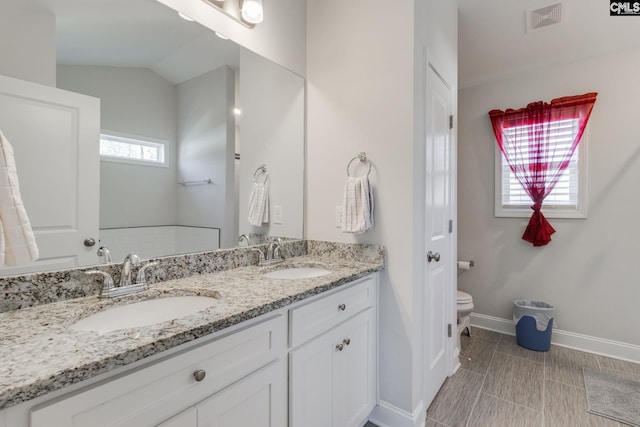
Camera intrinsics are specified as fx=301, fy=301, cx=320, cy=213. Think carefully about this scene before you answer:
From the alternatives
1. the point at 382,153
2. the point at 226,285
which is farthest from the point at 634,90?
the point at 226,285

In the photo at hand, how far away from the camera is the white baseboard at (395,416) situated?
157 centimetres

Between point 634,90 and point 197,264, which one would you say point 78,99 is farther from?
point 634,90

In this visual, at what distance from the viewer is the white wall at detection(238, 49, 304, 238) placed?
1717 mm

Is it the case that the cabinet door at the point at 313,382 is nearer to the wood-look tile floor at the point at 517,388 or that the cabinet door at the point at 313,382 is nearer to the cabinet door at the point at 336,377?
the cabinet door at the point at 336,377

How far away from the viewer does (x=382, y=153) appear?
5.42ft

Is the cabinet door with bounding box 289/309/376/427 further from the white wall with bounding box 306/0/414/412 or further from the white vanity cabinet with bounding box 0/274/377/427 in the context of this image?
the white wall with bounding box 306/0/414/412

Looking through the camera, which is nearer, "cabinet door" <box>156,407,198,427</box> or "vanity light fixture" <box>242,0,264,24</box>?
"cabinet door" <box>156,407,198,427</box>

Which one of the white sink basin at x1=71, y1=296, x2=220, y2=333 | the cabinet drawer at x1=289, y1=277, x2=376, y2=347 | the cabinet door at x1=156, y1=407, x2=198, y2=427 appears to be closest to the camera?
the cabinet door at x1=156, y1=407, x2=198, y2=427

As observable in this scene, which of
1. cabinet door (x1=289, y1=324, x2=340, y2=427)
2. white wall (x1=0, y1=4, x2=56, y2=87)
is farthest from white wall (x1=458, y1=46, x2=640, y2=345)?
white wall (x1=0, y1=4, x2=56, y2=87)

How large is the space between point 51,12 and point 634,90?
145 inches

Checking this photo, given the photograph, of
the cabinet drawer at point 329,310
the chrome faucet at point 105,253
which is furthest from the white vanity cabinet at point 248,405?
the chrome faucet at point 105,253

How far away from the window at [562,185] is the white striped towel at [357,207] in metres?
2.00

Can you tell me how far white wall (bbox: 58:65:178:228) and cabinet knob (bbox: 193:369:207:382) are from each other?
27.9 inches

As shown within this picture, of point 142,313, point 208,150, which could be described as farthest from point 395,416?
point 208,150
